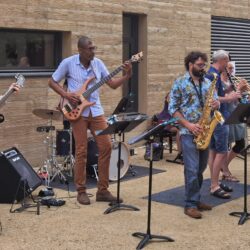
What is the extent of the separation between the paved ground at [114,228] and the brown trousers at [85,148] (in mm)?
275

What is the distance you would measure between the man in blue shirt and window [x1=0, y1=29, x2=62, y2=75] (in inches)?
86.9

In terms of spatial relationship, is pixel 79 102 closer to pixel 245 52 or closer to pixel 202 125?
pixel 202 125

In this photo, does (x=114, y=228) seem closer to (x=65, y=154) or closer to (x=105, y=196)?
(x=105, y=196)

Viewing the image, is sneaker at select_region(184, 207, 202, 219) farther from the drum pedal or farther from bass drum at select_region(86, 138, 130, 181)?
bass drum at select_region(86, 138, 130, 181)

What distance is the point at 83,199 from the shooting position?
21.6 feet

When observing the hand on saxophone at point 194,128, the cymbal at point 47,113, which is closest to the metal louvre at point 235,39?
the cymbal at point 47,113

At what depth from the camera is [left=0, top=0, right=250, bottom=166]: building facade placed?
342 inches

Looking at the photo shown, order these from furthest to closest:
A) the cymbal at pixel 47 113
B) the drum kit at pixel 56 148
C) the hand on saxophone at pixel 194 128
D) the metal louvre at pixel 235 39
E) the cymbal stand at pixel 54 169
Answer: the metal louvre at pixel 235 39 → the cymbal stand at pixel 54 169 → the drum kit at pixel 56 148 → the cymbal at pixel 47 113 → the hand on saxophone at pixel 194 128

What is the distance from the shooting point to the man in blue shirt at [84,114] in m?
6.59

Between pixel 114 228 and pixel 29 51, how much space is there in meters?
4.36

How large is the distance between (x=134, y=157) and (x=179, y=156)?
2.92ft

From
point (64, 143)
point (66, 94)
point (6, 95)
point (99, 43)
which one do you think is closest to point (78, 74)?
point (66, 94)

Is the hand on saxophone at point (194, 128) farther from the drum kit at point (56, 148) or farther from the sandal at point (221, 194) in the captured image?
the drum kit at point (56, 148)

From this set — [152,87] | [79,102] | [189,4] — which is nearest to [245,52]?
[189,4]
